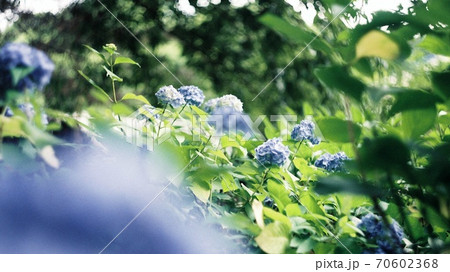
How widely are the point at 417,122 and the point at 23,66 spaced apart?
1.62 feet

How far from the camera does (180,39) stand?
13.5 feet

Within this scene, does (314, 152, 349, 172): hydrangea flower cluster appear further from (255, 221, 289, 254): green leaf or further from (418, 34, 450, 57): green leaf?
(418, 34, 450, 57): green leaf

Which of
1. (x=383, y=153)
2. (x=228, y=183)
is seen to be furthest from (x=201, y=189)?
(x=383, y=153)

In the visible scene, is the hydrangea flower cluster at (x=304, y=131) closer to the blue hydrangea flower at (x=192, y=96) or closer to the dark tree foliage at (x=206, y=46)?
the blue hydrangea flower at (x=192, y=96)

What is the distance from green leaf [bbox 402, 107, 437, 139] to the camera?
0.49m

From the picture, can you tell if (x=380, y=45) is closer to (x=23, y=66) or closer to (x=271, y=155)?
(x=23, y=66)

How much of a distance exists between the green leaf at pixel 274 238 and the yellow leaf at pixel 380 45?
0.35 meters

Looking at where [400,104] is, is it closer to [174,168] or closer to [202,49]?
[174,168]

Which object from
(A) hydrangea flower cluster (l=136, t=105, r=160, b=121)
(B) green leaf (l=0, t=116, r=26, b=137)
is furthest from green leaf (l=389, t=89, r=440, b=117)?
(A) hydrangea flower cluster (l=136, t=105, r=160, b=121)

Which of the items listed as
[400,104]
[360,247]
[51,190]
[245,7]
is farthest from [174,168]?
[245,7]

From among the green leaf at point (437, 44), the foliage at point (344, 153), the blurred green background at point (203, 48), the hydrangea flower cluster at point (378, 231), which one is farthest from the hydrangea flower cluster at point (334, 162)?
the blurred green background at point (203, 48)

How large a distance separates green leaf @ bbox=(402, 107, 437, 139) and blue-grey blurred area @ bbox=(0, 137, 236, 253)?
0.43 meters

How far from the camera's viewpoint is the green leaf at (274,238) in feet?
2.22

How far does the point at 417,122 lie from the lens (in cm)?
50
